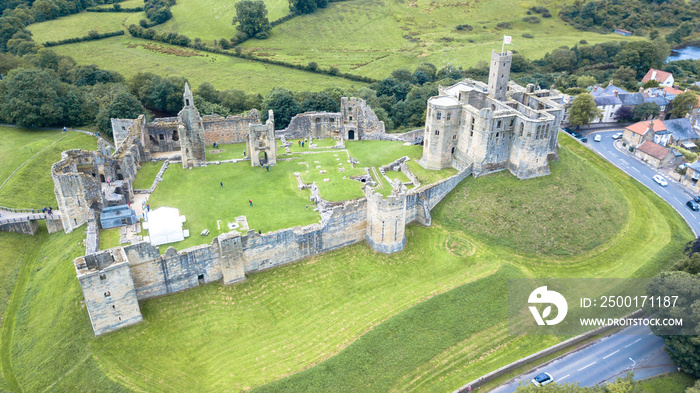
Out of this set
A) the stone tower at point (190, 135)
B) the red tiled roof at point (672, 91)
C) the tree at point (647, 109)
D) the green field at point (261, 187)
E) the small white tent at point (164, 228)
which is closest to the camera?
the small white tent at point (164, 228)

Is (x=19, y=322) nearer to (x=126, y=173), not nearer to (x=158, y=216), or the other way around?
(x=158, y=216)

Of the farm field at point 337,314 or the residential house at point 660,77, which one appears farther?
the residential house at point 660,77

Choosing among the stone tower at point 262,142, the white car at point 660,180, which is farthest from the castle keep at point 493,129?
the white car at point 660,180

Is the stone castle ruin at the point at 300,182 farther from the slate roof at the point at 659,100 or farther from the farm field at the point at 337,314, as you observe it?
the slate roof at the point at 659,100

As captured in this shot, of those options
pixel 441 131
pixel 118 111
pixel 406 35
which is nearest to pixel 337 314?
pixel 441 131

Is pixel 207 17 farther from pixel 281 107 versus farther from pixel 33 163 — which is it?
pixel 33 163
